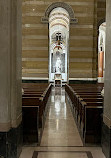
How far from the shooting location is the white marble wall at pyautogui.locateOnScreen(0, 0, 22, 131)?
317cm

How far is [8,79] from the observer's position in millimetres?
3213

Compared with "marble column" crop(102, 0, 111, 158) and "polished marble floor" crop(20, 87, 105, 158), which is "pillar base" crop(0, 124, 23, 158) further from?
"marble column" crop(102, 0, 111, 158)

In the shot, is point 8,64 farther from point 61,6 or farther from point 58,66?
point 58,66

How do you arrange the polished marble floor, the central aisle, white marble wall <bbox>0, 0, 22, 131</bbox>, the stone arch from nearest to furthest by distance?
white marble wall <bbox>0, 0, 22, 131</bbox> → the polished marble floor → the central aisle → the stone arch

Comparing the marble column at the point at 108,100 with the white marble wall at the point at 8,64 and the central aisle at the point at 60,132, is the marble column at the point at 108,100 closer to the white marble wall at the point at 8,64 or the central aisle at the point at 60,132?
Result: the central aisle at the point at 60,132

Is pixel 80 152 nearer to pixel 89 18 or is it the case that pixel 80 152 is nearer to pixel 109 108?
pixel 109 108

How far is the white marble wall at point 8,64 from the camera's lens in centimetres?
317

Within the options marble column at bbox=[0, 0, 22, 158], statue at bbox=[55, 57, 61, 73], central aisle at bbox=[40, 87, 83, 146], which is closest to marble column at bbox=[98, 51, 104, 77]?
statue at bbox=[55, 57, 61, 73]

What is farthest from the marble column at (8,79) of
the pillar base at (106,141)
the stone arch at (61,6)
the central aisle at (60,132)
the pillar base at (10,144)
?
the stone arch at (61,6)

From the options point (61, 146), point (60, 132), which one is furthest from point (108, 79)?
point (60, 132)

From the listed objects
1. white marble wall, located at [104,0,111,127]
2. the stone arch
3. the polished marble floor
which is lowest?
the polished marble floor

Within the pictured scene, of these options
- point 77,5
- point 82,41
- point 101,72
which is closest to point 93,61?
point 82,41

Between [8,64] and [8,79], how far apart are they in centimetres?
23

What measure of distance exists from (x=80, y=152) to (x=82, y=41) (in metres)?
10.5
